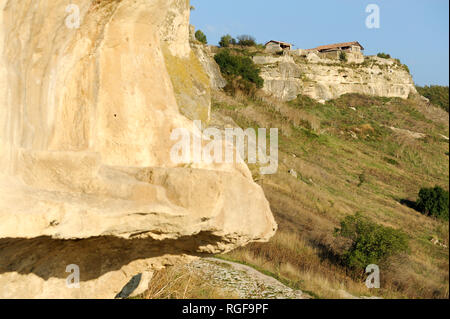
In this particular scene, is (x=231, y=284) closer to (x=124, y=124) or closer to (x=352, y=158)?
(x=124, y=124)

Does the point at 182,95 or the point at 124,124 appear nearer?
the point at 124,124

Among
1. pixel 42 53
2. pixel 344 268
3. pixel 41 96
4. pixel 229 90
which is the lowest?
pixel 344 268

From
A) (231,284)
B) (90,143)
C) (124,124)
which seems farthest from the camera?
(231,284)

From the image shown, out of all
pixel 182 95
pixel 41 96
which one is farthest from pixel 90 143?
pixel 182 95

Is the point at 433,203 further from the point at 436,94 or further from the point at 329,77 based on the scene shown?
the point at 436,94

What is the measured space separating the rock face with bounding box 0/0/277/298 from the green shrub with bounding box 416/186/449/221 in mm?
23769

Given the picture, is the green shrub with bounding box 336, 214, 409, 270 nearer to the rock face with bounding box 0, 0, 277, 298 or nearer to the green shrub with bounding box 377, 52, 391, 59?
the rock face with bounding box 0, 0, 277, 298

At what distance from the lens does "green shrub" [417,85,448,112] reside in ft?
187

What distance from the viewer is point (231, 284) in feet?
26.3

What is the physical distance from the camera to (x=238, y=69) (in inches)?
1550

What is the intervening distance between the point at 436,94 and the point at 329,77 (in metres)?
18.6

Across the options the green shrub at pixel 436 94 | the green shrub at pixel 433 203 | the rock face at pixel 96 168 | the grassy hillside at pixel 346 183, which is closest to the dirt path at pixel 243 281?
the grassy hillside at pixel 346 183

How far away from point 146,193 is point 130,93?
103cm

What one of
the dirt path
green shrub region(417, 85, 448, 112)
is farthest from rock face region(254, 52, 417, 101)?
the dirt path
